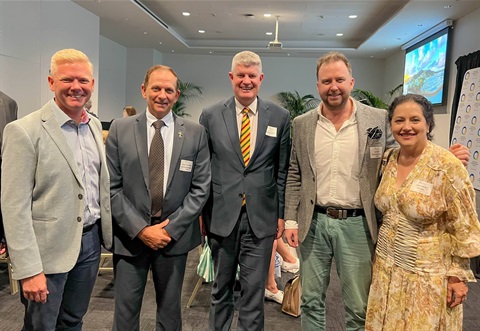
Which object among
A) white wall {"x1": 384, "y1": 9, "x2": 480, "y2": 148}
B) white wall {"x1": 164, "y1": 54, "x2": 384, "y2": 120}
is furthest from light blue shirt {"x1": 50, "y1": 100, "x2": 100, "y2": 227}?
white wall {"x1": 164, "y1": 54, "x2": 384, "y2": 120}

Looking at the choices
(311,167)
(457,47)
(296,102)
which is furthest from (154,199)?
(296,102)

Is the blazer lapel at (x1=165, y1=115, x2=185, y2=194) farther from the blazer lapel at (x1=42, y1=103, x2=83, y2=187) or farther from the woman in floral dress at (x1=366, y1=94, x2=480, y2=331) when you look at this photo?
the woman in floral dress at (x1=366, y1=94, x2=480, y2=331)

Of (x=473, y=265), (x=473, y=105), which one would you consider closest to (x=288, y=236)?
(x=473, y=265)

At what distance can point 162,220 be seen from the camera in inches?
75.8

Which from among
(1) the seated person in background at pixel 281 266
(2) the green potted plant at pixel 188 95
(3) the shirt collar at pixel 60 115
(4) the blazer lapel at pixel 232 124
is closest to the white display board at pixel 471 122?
(1) the seated person in background at pixel 281 266

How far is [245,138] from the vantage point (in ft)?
7.06

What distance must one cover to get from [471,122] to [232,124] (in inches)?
198

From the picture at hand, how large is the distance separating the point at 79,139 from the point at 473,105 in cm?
587

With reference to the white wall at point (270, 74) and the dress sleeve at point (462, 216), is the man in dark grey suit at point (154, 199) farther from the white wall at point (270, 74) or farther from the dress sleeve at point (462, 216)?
the white wall at point (270, 74)

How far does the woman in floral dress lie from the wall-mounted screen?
6753 millimetres

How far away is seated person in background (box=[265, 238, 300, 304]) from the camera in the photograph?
3.28 meters

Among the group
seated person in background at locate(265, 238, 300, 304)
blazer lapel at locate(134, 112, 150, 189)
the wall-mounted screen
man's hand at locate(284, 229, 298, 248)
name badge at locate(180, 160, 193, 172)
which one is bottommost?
seated person in background at locate(265, 238, 300, 304)

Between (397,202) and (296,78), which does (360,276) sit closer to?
(397,202)

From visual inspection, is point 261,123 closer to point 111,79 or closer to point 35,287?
point 35,287
